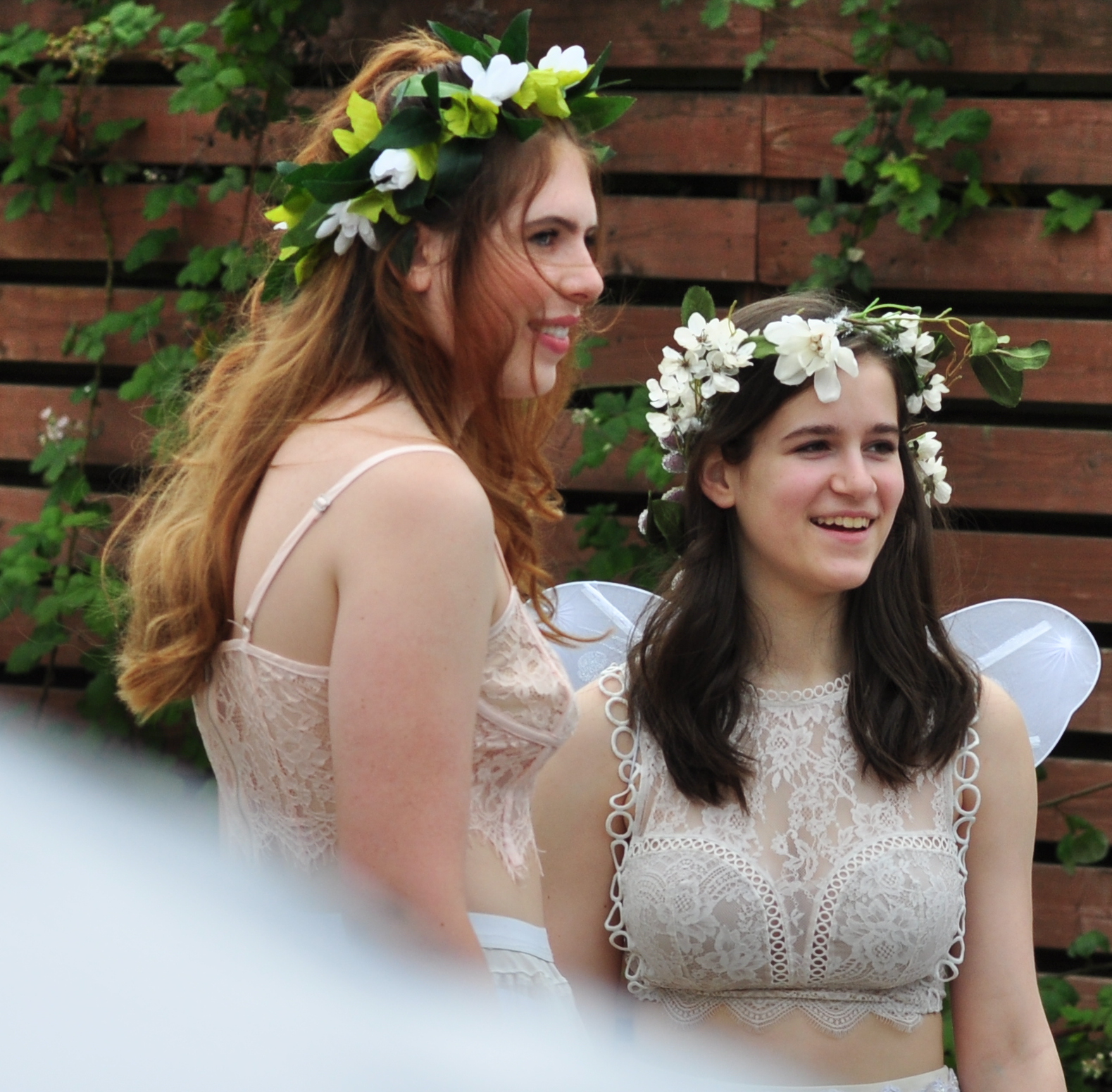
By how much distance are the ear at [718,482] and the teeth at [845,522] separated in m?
0.15

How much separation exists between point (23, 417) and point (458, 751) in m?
2.50

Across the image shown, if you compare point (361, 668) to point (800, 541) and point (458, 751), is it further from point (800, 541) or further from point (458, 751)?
point (800, 541)

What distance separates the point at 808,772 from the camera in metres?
2.01

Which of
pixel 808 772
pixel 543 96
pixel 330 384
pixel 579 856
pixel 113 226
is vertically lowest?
pixel 579 856

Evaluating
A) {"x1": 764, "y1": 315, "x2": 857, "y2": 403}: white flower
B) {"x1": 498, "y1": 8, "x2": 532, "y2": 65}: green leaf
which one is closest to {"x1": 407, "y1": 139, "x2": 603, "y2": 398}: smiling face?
{"x1": 498, "y1": 8, "x2": 532, "y2": 65}: green leaf

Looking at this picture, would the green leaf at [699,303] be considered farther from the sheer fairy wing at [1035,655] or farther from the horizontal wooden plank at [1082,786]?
the horizontal wooden plank at [1082,786]

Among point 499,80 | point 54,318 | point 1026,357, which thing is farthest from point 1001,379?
point 54,318

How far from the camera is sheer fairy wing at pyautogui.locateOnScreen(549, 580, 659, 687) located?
2.29m

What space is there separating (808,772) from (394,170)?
1028 millimetres

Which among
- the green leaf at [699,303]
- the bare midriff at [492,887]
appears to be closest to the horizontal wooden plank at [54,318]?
the green leaf at [699,303]

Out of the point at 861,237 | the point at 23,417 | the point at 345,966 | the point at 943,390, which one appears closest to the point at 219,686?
the point at 345,966

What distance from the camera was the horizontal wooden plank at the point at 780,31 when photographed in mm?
2893

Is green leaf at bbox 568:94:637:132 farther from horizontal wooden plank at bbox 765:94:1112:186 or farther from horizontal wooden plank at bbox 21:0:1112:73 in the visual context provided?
horizontal wooden plank at bbox 765:94:1112:186

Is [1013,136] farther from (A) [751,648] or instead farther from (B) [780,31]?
(A) [751,648]
